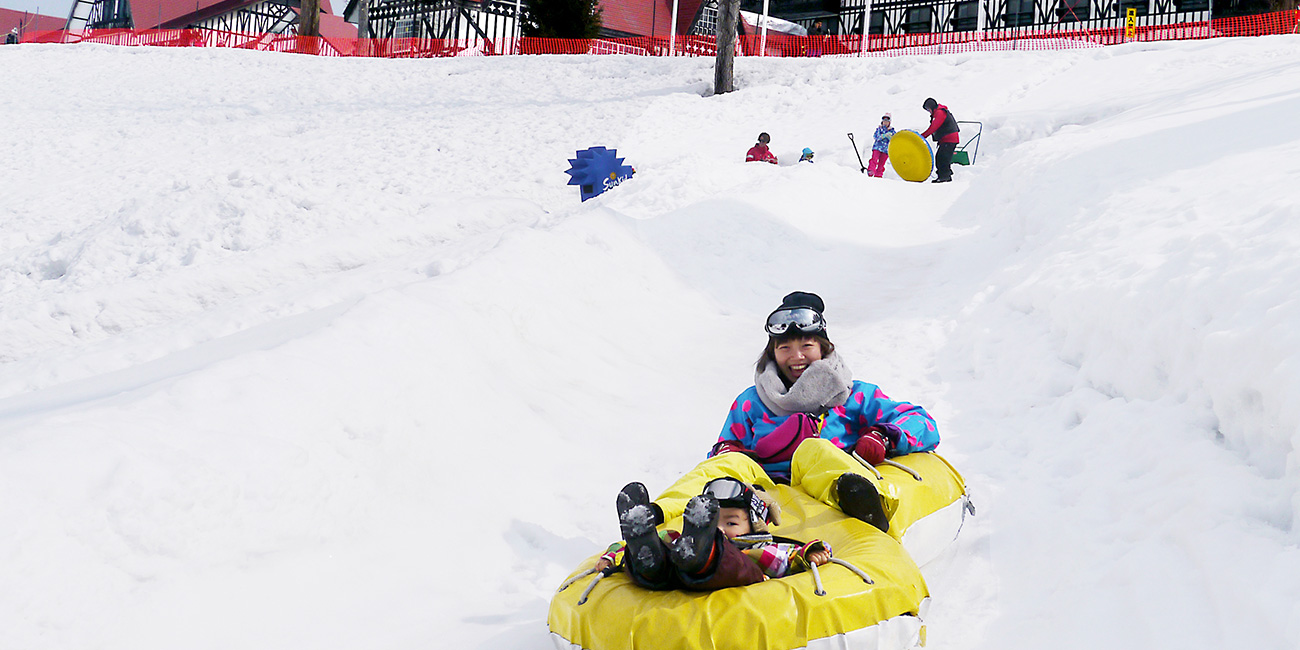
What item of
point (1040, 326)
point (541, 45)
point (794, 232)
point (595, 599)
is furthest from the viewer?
point (541, 45)

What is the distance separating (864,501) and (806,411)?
723mm

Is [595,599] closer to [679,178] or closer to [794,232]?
[794,232]

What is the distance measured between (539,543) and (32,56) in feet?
84.3

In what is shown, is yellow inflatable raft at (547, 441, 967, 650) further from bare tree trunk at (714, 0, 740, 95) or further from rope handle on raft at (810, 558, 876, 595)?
bare tree trunk at (714, 0, 740, 95)

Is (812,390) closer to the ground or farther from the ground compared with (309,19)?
closer to the ground

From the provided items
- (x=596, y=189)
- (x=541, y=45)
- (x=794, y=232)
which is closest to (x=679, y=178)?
(x=794, y=232)

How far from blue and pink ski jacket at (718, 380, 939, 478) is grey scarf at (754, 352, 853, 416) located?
0.06 meters

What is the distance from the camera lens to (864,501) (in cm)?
312

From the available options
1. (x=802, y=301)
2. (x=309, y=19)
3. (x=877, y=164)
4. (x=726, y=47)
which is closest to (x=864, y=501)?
(x=802, y=301)

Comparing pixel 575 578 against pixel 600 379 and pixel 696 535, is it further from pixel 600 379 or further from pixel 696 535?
pixel 600 379

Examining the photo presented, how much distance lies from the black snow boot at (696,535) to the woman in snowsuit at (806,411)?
1.09m

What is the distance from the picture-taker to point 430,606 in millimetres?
3244

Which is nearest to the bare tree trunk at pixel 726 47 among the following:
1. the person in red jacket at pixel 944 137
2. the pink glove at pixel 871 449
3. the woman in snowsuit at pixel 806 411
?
the person in red jacket at pixel 944 137

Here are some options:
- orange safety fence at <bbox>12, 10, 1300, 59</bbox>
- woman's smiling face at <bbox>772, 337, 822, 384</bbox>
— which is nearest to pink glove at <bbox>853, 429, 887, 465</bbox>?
woman's smiling face at <bbox>772, 337, 822, 384</bbox>
